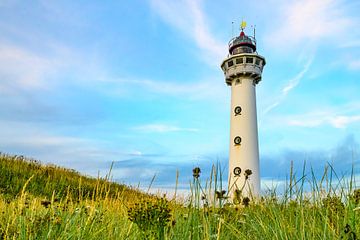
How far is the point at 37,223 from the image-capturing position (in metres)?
4.02

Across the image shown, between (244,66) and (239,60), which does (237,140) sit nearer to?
(244,66)

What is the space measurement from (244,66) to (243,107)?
3321mm

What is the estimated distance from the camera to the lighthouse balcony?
27188 millimetres

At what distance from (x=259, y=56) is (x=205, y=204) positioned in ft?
84.5

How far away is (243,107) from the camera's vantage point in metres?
26.1

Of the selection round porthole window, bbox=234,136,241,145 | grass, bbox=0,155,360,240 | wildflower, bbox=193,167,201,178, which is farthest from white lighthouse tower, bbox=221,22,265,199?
wildflower, bbox=193,167,201,178

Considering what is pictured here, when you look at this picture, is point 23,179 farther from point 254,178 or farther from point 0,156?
point 254,178

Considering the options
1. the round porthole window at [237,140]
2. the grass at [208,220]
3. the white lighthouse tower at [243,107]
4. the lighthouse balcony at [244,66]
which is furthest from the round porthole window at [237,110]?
the grass at [208,220]

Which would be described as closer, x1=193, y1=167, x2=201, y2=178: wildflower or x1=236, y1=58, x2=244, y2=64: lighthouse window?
x1=193, y1=167, x2=201, y2=178: wildflower

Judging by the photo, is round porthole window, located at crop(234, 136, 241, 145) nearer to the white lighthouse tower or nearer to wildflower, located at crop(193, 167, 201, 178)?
the white lighthouse tower

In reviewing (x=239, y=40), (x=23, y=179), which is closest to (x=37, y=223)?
(x=23, y=179)

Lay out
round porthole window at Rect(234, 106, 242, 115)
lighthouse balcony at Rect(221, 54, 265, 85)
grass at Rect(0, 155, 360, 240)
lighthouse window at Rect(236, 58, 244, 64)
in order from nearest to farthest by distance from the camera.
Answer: grass at Rect(0, 155, 360, 240)
round porthole window at Rect(234, 106, 242, 115)
lighthouse balcony at Rect(221, 54, 265, 85)
lighthouse window at Rect(236, 58, 244, 64)

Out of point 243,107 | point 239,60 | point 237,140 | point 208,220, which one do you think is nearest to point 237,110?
point 243,107

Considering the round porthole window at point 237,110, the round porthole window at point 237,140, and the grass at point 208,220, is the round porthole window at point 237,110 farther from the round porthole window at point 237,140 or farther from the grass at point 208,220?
the grass at point 208,220
